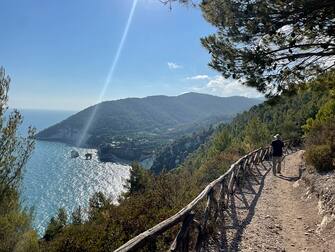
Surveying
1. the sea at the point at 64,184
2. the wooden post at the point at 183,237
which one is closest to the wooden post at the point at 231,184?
the wooden post at the point at 183,237

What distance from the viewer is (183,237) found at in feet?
18.1

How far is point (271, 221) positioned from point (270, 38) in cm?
477

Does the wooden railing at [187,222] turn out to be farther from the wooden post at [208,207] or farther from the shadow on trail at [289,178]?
the shadow on trail at [289,178]

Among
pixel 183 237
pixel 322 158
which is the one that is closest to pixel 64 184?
pixel 322 158

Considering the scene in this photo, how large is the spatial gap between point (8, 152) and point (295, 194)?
34.2ft

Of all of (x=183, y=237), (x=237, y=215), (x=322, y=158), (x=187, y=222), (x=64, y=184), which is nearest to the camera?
(x=183, y=237)

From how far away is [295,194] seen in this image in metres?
12.8

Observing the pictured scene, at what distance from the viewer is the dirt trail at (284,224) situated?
297 inches

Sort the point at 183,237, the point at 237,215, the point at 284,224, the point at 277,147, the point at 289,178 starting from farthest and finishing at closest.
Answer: the point at 277,147 → the point at 289,178 → the point at 237,215 → the point at 284,224 → the point at 183,237

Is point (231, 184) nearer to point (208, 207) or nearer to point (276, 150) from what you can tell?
point (208, 207)

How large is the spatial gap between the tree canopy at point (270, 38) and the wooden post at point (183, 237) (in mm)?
3982

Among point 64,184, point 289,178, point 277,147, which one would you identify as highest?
point 277,147

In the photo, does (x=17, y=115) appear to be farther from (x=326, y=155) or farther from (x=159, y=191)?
A: (x=326, y=155)

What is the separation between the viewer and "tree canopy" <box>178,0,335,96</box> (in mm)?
6961
